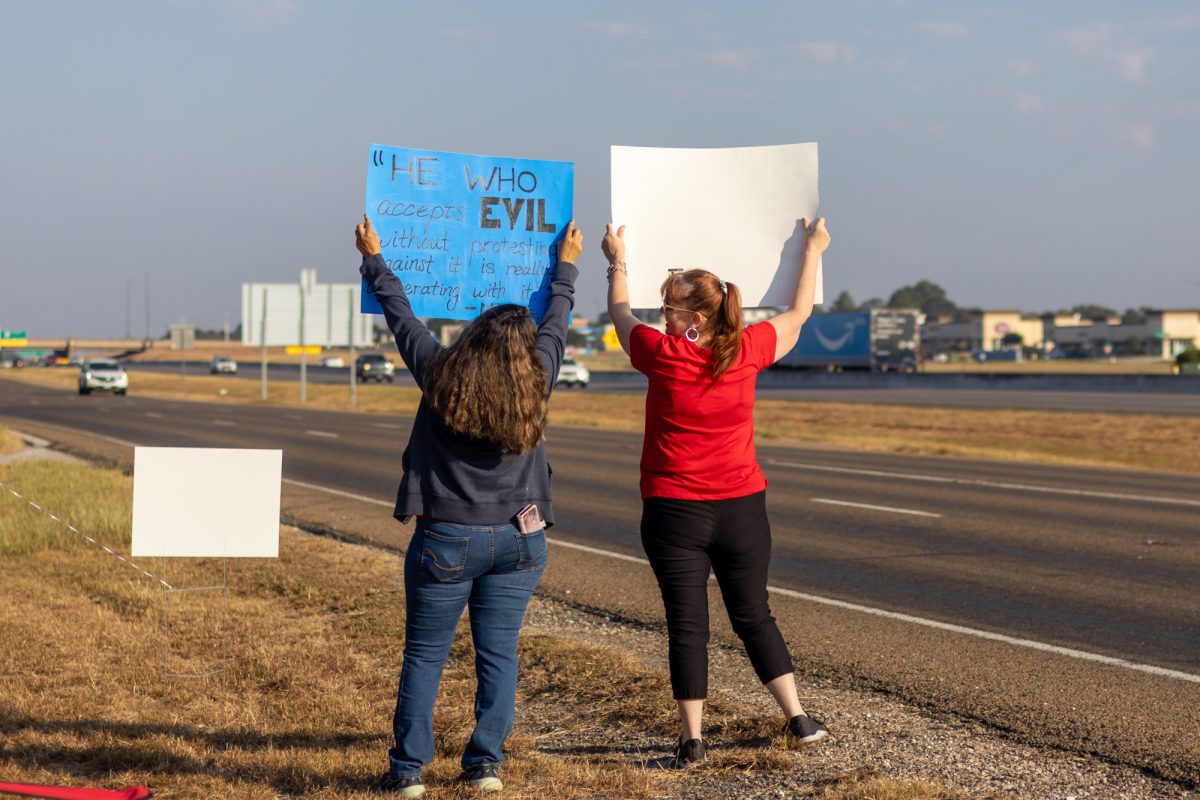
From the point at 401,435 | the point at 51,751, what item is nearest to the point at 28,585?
the point at 51,751

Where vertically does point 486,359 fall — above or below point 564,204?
below

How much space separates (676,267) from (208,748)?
274 cm

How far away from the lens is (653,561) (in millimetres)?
5109

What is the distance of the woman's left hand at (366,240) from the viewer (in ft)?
16.9

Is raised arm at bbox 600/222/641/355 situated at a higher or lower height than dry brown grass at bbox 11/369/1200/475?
higher

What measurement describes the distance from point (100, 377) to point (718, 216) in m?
54.8

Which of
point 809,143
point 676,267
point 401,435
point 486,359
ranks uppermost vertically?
point 809,143

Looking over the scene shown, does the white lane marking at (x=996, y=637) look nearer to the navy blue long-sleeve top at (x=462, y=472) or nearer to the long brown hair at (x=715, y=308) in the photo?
the long brown hair at (x=715, y=308)

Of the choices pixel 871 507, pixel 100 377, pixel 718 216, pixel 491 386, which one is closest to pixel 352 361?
pixel 100 377

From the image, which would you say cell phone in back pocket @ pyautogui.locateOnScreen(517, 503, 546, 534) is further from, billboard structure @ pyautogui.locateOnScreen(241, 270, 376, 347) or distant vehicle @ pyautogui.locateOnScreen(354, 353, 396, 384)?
distant vehicle @ pyautogui.locateOnScreen(354, 353, 396, 384)

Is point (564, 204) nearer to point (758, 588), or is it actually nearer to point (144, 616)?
point (758, 588)

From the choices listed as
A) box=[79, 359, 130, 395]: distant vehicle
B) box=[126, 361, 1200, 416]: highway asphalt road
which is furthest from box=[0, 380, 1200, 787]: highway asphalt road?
box=[79, 359, 130, 395]: distant vehicle

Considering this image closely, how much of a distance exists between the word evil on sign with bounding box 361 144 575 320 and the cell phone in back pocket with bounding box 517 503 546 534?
959 millimetres

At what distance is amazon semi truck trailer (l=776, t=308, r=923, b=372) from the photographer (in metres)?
75.7
